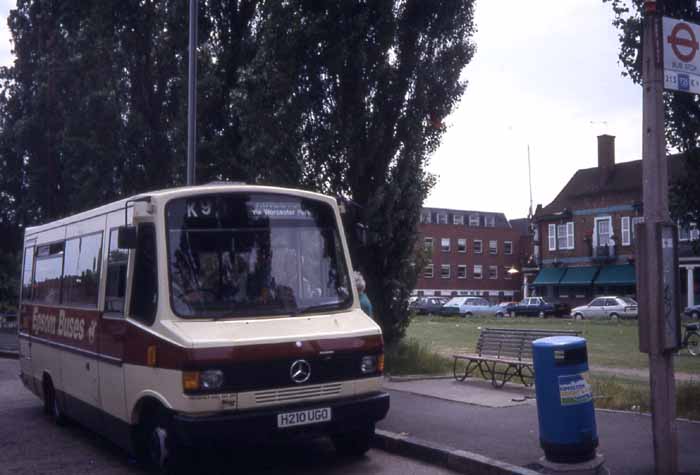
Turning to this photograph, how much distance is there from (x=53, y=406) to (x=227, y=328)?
5319 millimetres

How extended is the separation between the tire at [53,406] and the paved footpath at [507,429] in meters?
4.53

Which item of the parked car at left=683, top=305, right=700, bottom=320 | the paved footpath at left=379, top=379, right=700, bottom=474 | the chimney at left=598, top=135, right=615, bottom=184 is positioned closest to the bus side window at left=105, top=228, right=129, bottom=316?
the paved footpath at left=379, top=379, right=700, bottom=474

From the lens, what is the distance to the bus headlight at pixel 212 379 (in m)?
7.54

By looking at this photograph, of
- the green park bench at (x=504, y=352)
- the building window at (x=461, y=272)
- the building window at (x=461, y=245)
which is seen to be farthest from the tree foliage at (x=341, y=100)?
the building window at (x=461, y=245)

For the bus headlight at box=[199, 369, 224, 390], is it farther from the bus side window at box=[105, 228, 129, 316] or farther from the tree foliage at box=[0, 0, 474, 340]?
the tree foliage at box=[0, 0, 474, 340]

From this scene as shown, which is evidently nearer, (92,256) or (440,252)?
(92,256)

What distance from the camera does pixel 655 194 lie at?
746 cm

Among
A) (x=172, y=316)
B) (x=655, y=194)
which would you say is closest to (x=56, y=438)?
(x=172, y=316)

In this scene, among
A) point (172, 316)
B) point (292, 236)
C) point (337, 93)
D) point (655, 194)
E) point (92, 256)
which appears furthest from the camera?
point (337, 93)

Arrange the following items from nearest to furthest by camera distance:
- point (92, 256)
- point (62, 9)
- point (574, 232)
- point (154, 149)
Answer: point (92, 256), point (154, 149), point (62, 9), point (574, 232)

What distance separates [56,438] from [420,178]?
9016 mm

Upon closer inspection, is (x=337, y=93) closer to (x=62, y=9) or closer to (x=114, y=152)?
(x=114, y=152)

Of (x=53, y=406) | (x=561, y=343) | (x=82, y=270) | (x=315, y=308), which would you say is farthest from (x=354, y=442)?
(x=53, y=406)

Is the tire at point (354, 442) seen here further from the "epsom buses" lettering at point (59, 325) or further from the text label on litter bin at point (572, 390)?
the "epsom buses" lettering at point (59, 325)
